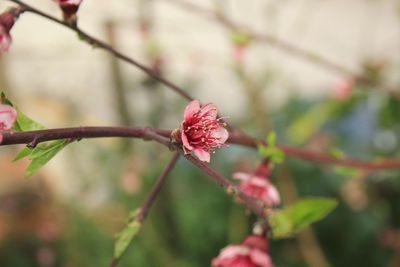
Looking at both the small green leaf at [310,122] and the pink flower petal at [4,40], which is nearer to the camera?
the pink flower petal at [4,40]

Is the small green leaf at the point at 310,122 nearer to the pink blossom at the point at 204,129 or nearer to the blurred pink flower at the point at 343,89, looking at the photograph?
the blurred pink flower at the point at 343,89

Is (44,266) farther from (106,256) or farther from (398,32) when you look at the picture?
(398,32)

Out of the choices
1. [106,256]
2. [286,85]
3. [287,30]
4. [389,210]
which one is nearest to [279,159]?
[389,210]

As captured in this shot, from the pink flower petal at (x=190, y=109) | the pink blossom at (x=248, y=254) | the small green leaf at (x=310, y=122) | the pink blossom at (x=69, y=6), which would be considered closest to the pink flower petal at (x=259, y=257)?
the pink blossom at (x=248, y=254)

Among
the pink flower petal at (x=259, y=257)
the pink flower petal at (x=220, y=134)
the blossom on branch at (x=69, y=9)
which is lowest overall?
the pink flower petal at (x=259, y=257)

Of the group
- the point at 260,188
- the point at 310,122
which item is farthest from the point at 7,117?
the point at 310,122

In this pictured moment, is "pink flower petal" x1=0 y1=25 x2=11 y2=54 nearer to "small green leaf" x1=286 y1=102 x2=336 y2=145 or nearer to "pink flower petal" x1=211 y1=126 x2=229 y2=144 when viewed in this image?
"pink flower petal" x1=211 y1=126 x2=229 y2=144
